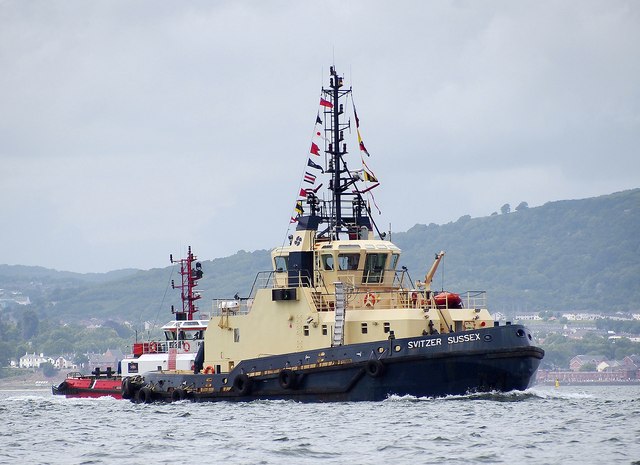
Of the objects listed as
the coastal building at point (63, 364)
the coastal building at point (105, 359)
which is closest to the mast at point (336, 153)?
the coastal building at point (105, 359)

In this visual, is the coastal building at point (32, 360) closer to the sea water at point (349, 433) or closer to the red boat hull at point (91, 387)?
the red boat hull at point (91, 387)

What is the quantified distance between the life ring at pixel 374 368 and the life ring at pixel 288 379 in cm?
231

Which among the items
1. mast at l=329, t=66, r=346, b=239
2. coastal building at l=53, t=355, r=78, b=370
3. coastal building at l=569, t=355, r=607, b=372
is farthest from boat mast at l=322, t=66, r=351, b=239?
coastal building at l=53, t=355, r=78, b=370

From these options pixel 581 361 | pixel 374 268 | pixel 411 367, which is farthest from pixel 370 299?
pixel 581 361

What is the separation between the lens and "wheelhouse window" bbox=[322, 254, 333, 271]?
40688 millimetres

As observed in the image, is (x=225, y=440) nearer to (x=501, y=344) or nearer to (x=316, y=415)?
(x=316, y=415)

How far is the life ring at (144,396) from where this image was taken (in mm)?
43906

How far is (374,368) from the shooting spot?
122 ft

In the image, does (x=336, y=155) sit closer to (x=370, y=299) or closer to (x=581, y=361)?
(x=370, y=299)

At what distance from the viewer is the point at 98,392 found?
53969 millimetres

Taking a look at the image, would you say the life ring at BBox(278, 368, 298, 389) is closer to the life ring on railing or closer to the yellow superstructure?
the yellow superstructure

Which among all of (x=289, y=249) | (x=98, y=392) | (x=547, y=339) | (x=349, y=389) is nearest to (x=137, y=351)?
(x=98, y=392)

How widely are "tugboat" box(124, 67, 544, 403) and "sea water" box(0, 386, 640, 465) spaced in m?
0.63

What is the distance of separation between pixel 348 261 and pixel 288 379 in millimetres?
3941
